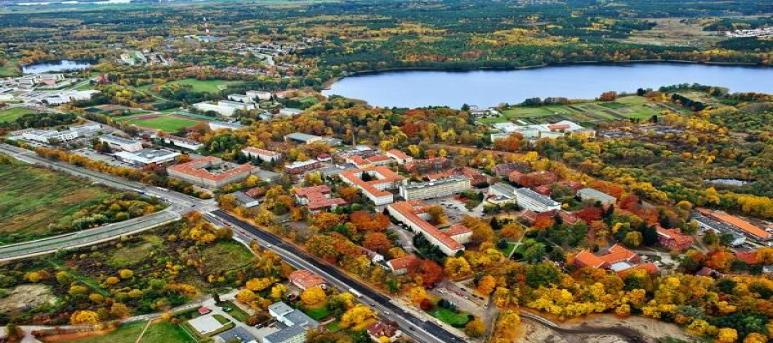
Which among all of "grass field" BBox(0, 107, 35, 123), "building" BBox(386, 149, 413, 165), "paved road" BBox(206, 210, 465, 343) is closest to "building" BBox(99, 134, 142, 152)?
"grass field" BBox(0, 107, 35, 123)

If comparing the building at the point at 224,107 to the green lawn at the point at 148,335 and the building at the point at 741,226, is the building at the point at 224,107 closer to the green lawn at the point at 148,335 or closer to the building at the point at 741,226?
the green lawn at the point at 148,335

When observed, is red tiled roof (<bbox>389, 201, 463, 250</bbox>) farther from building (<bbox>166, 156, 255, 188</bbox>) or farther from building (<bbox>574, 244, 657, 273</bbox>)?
building (<bbox>166, 156, 255, 188</bbox>)

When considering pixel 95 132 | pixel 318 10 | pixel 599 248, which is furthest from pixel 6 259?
pixel 318 10

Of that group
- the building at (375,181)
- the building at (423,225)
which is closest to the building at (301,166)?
the building at (375,181)

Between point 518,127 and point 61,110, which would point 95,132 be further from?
point 518,127

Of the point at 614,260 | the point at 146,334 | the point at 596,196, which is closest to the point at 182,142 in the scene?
the point at 146,334

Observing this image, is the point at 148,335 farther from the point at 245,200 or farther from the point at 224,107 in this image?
the point at 224,107
